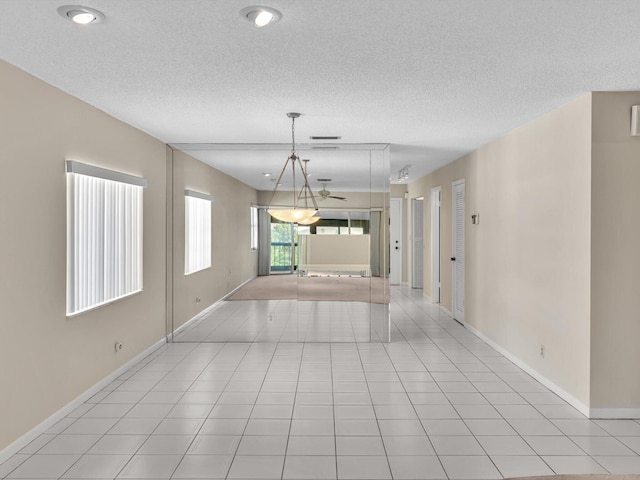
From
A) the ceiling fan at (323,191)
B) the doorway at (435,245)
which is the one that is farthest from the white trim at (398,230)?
the ceiling fan at (323,191)

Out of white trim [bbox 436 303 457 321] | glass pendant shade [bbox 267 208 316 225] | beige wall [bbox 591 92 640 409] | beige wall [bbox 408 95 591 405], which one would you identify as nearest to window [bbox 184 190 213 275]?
glass pendant shade [bbox 267 208 316 225]

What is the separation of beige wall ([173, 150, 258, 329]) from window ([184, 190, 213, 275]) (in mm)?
56

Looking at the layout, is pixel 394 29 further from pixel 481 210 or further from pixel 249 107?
pixel 481 210

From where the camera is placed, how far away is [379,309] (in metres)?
5.78

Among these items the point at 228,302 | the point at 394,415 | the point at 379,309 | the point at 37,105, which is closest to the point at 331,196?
the point at 379,309

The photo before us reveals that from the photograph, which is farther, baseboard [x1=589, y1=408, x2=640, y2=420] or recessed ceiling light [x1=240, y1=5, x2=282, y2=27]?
baseboard [x1=589, y1=408, x2=640, y2=420]

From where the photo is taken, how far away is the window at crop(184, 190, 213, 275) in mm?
6012

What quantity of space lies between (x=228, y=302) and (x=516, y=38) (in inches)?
177

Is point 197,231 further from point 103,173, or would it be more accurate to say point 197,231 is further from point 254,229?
point 103,173

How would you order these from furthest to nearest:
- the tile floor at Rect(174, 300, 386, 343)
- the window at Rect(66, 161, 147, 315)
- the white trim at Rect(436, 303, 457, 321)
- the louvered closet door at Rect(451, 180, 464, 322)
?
the white trim at Rect(436, 303, 457, 321) < the louvered closet door at Rect(451, 180, 464, 322) < the tile floor at Rect(174, 300, 386, 343) < the window at Rect(66, 161, 147, 315)

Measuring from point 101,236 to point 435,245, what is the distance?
5783mm

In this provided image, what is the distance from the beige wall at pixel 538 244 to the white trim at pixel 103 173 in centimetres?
354

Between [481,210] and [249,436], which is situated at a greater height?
[481,210]

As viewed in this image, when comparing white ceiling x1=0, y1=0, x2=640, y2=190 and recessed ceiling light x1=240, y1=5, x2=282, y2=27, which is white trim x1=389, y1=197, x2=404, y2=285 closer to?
white ceiling x1=0, y1=0, x2=640, y2=190
